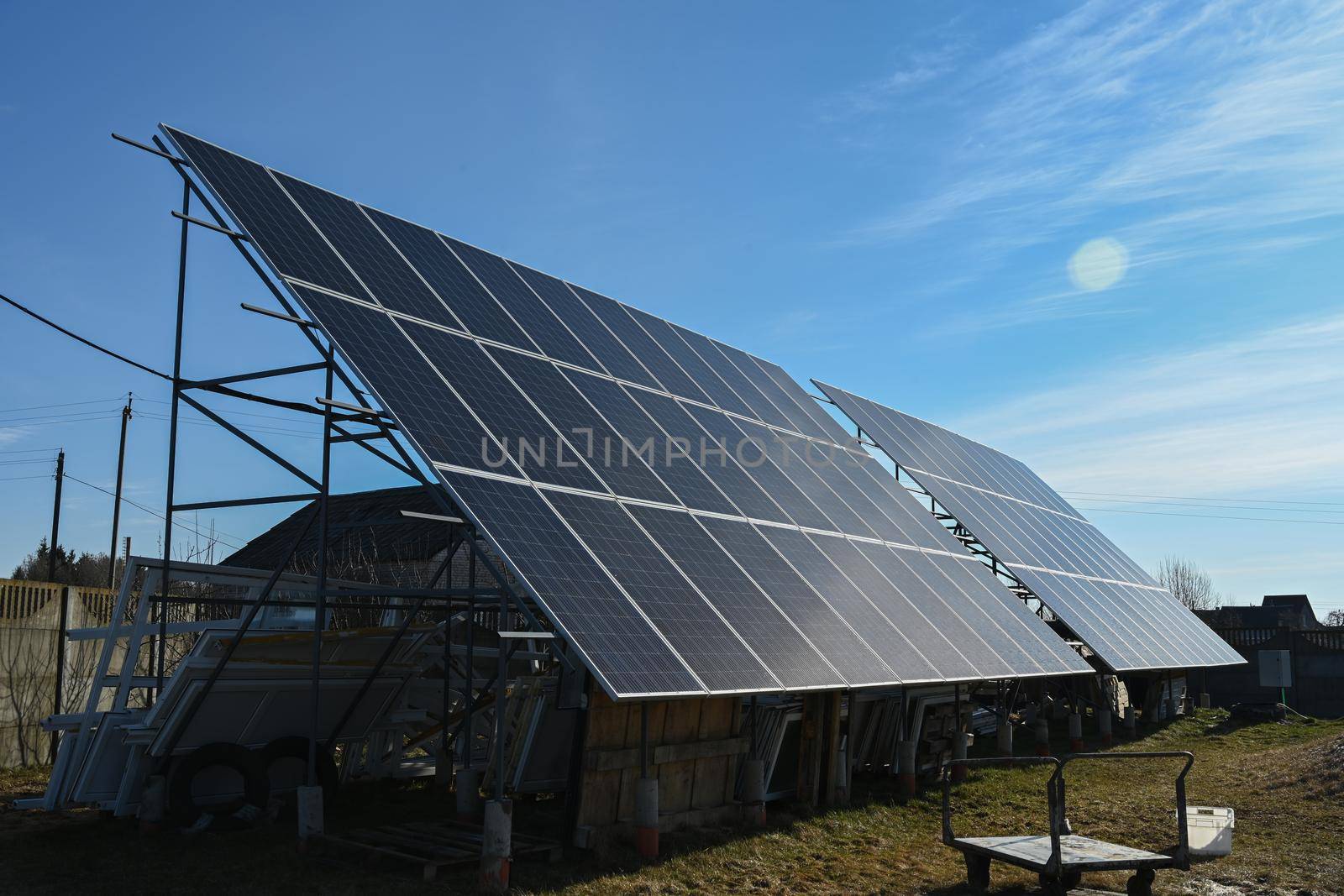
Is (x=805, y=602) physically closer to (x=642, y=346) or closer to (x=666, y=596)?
(x=666, y=596)

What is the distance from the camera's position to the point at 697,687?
36.1 ft

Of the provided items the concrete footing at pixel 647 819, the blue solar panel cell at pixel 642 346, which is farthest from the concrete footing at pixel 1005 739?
the concrete footing at pixel 647 819

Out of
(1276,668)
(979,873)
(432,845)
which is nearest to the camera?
(979,873)

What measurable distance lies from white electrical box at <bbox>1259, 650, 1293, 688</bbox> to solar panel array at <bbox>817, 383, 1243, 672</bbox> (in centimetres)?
215

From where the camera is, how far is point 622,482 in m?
13.8

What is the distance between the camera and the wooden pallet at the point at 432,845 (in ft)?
35.8

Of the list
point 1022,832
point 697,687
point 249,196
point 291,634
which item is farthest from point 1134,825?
point 249,196

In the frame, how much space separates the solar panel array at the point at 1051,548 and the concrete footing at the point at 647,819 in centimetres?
1435

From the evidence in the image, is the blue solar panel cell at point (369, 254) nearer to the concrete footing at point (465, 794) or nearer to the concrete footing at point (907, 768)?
the concrete footing at point (465, 794)

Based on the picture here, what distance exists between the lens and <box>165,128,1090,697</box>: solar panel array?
1144 cm

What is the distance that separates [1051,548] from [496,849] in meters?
22.1

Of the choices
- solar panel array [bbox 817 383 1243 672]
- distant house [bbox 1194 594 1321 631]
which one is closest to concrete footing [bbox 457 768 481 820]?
solar panel array [bbox 817 383 1243 672]

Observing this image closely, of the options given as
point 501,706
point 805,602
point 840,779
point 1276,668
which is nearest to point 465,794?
point 501,706

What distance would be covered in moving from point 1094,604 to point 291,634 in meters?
19.9
